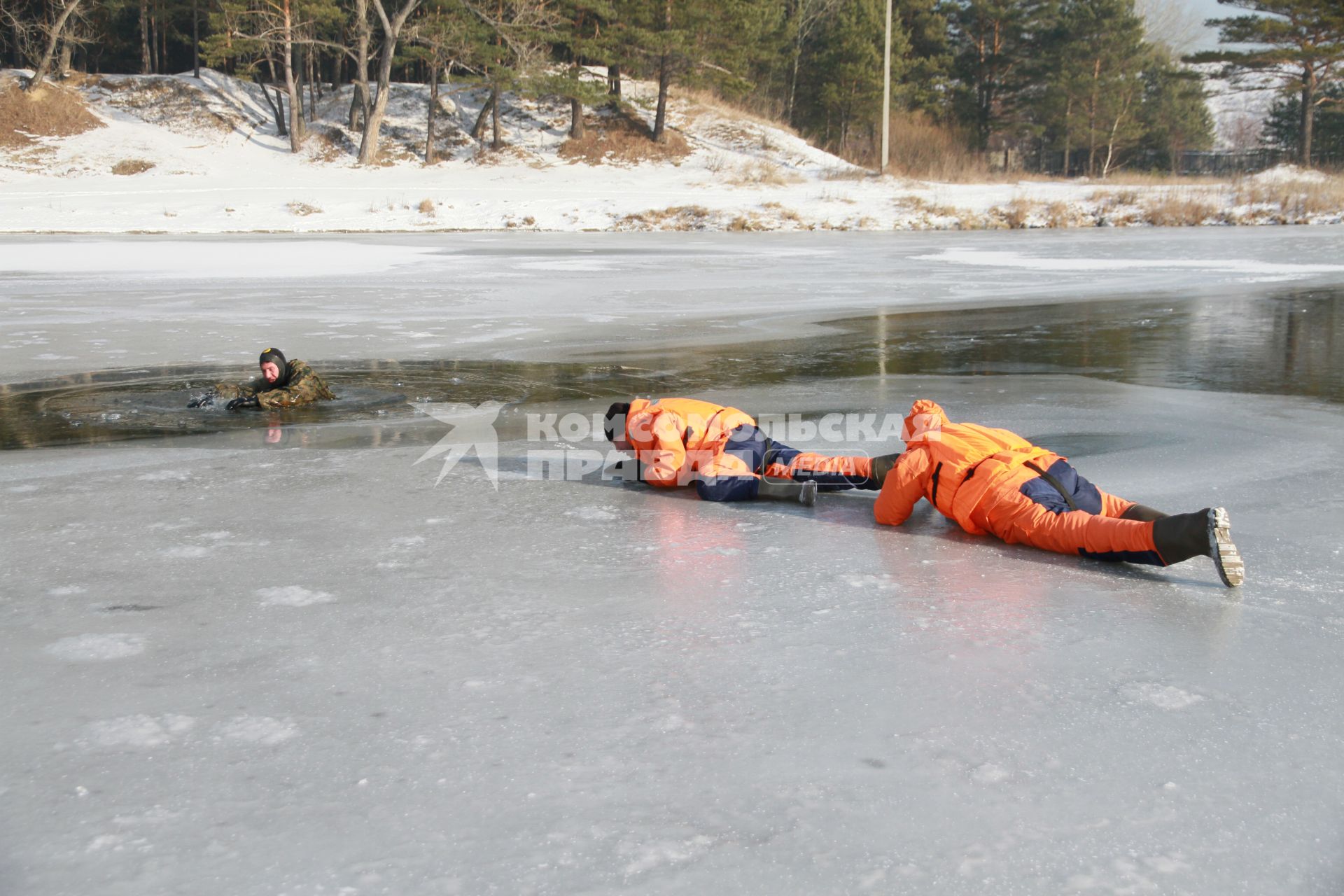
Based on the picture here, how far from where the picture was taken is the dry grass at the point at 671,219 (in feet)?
82.4

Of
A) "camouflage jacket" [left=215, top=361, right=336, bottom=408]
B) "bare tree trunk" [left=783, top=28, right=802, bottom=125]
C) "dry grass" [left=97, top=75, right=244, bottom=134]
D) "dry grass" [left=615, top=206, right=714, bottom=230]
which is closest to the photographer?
"camouflage jacket" [left=215, top=361, right=336, bottom=408]

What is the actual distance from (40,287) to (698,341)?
25.3ft

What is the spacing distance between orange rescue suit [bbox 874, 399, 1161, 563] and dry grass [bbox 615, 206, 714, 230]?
2155cm

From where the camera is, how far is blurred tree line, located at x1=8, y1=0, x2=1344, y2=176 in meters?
34.6

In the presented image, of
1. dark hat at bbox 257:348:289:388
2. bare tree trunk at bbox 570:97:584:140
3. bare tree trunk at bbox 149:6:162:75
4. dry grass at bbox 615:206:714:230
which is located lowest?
dark hat at bbox 257:348:289:388

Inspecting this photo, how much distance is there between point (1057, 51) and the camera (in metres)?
45.5

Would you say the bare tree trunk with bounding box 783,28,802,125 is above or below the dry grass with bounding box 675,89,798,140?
above

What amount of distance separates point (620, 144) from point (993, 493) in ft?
115

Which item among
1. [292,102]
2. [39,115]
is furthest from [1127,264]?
[39,115]

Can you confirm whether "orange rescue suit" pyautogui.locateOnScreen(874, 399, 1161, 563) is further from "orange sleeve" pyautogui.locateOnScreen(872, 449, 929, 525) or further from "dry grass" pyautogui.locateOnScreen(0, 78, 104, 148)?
"dry grass" pyautogui.locateOnScreen(0, 78, 104, 148)

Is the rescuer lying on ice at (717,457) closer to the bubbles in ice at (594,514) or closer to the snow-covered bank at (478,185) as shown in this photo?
the bubbles in ice at (594,514)

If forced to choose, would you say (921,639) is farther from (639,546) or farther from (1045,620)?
(639,546)

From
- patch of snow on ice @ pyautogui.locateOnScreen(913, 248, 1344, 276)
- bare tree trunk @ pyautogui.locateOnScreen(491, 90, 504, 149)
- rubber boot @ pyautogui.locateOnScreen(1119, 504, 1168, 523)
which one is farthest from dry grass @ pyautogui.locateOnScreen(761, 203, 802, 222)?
rubber boot @ pyautogui.locateOnScreen(1119, 504, 1168, 523)

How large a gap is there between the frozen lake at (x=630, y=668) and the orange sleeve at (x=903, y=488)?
0.30 feet
